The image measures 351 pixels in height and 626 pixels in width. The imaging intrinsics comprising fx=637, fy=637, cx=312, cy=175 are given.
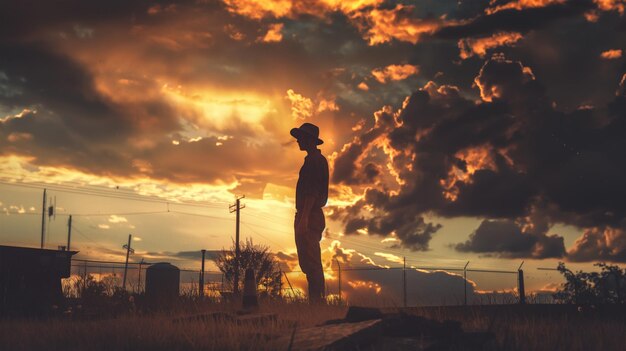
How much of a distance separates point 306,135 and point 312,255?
252 centimetres

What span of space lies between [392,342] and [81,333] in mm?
4760

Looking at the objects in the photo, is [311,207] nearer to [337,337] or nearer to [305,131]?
[305,131]

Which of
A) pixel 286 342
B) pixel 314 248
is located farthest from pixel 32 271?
pixel 286 342

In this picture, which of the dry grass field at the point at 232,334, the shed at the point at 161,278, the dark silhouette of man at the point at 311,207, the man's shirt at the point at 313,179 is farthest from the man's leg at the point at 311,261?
the shed at the point at 161,278

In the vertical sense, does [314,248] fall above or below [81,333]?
above

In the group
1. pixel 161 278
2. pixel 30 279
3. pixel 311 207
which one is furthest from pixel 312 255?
pixel 161 278

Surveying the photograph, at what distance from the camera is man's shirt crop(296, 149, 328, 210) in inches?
523

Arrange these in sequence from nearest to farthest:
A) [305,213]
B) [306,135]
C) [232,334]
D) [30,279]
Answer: [232,334] → [305,213] → [306,135] → [30,279]

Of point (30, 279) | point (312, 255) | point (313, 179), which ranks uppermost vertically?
point (313, 179)

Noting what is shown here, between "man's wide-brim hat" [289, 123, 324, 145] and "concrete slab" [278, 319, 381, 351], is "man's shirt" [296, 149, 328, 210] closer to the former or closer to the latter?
"man's wide-brim hat" [289, 123, 324, 145]

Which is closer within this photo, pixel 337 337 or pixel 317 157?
pixel 337 337

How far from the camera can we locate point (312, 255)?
13258mm

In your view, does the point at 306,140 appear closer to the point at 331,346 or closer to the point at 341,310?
the point at 341,310

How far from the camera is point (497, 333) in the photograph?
788 cm
